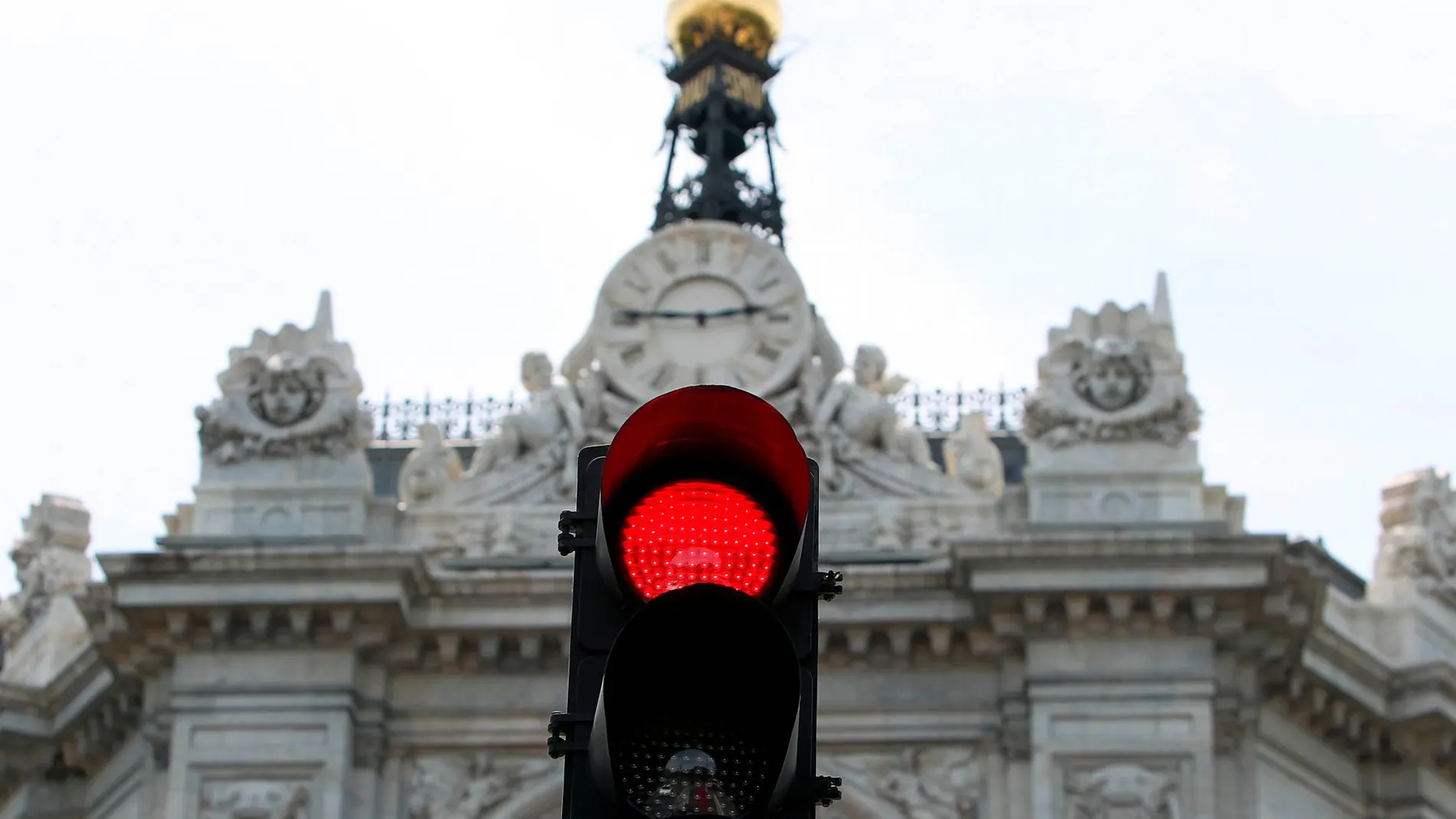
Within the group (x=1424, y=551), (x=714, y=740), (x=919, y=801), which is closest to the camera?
(x=714, y=740)

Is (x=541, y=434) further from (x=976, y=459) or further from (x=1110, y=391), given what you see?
(x=1110, y=391)

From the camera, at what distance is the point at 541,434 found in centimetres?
2916

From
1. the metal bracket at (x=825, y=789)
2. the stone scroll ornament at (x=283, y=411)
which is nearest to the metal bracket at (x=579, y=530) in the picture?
the metal bracket at (x=825, y=789)

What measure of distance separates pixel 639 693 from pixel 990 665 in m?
21.9

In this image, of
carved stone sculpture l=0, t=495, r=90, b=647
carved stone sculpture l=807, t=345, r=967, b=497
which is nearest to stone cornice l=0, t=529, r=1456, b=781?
carved stone sculpture l=807, t=345, r=967, b=497

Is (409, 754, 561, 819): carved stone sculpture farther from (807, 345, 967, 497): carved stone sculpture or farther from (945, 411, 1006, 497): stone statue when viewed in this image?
(945, 411, 1006, 497): stone statue

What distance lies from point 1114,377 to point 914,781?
166 inches

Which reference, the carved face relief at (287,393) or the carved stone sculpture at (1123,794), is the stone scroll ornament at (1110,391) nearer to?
the carved stone sculpture at (1123,794)

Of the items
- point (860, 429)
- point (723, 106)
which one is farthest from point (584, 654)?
point (723, 106)

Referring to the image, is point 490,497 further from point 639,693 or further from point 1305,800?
point 639,693

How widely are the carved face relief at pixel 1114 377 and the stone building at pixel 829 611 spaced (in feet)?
0.11

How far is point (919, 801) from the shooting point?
1084 inches

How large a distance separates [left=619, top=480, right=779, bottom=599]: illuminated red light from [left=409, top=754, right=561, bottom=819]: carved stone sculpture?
2117 cm

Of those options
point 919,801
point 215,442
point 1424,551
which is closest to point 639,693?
point 919,801
